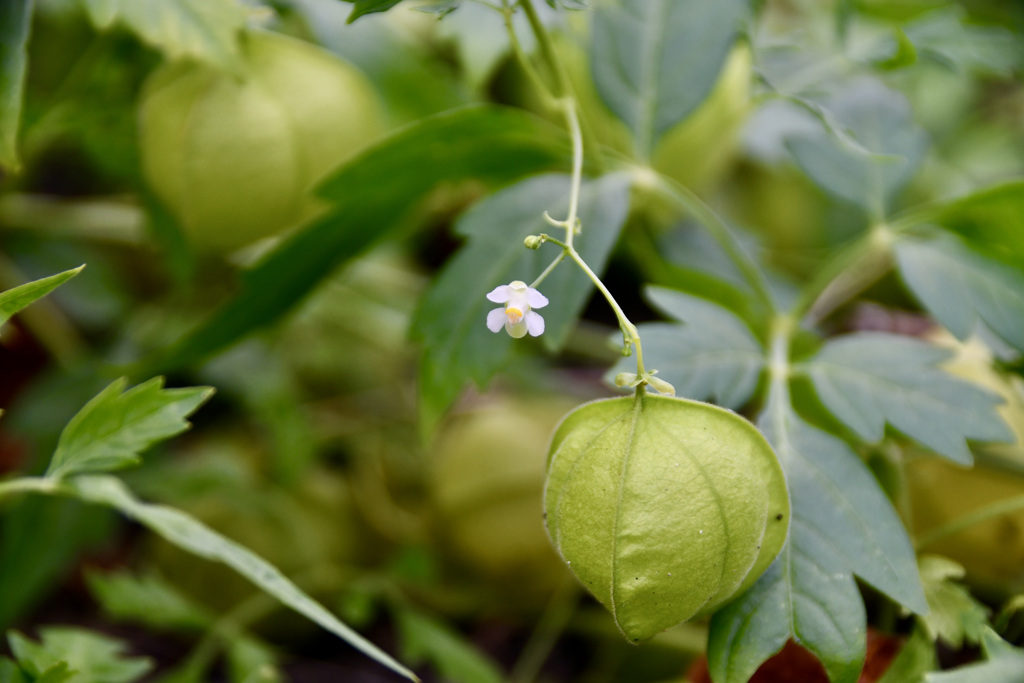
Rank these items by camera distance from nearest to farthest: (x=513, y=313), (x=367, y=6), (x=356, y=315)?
(x=513, y=313), (x=367, y=6), (x=356, y=315)

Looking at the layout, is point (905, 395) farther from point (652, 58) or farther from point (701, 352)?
point (652, 58)

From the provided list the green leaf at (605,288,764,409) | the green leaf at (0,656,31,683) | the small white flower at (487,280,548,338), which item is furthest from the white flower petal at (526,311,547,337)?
the green leaf at (0,656,31,683)

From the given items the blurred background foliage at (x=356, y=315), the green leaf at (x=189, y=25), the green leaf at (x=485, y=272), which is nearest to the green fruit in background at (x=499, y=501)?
the blurred background foliage at (x=356, y=315)

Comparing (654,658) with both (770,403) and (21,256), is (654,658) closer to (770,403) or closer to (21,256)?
(770,403)

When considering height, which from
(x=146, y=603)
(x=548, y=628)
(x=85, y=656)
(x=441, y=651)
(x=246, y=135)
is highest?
(x=246, y=135)

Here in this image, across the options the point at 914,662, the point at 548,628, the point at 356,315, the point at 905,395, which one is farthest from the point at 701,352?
the point at 356,315

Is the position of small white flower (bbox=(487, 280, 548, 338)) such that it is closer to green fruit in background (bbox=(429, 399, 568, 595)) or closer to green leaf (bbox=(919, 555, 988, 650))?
green leaf (bbox=(919, 555, 988, 650))
